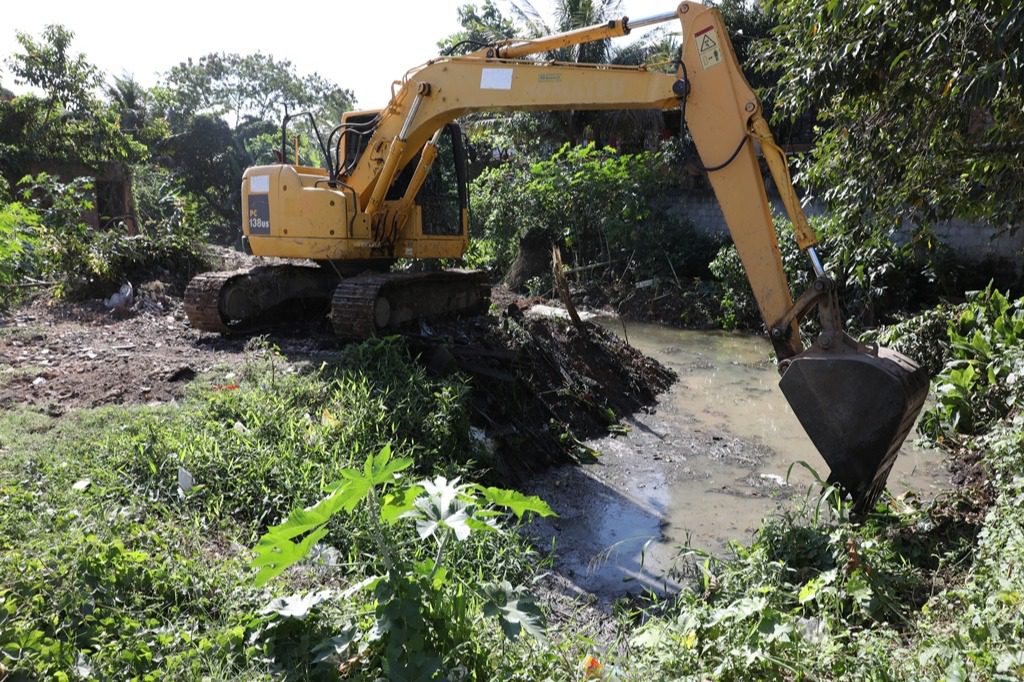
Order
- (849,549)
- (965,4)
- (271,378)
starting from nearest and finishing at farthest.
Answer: (849,549)
(965,4)
(271,378)

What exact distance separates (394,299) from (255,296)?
1745 millimetres

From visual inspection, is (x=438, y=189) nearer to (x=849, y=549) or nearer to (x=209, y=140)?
(x=849, y=549)

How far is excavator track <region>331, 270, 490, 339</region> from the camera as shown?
7.44 m

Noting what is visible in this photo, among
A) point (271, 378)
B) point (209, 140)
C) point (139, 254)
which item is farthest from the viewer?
point (209, 140)

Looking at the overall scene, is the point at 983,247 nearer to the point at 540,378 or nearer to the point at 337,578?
the point at 540,378

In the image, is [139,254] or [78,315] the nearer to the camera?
[78,315]

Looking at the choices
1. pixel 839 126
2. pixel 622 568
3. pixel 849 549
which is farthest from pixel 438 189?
pixel 849 549

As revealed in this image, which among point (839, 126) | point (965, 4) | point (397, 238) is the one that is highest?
point (965, 4)

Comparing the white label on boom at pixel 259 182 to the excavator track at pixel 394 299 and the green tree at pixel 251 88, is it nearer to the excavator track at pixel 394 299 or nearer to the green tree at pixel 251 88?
the excavator track at pixel 394 299

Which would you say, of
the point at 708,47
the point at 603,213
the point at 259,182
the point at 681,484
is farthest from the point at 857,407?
the point at 603,213

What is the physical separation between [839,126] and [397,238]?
15.2ft

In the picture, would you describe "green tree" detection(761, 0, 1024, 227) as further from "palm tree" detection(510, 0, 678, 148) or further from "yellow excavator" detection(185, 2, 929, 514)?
"palm tree" detection(510, 0, 678, 148)

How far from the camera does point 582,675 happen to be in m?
2.91

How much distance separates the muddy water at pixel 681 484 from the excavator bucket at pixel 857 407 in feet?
1.49
